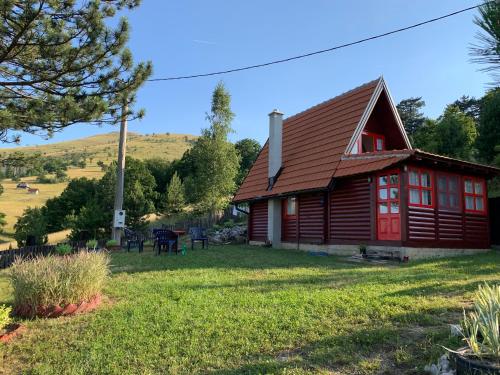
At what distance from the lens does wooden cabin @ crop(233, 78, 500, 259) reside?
12352mm

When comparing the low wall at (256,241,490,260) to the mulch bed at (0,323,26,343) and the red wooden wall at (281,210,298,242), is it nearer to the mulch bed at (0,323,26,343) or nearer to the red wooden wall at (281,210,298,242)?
the red wooden wall at (281,210,298,242)

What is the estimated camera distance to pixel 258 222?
19766 mm

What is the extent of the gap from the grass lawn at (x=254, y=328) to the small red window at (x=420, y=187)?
449cm

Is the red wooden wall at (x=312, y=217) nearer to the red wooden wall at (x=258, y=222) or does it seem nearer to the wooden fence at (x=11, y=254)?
the red wooden wall at (x=258, y=222)

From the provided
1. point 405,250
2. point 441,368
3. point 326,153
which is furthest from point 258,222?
point 441,368

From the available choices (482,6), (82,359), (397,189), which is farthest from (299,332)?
(397,189)

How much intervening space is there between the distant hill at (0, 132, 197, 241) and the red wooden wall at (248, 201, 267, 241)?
9989 mm

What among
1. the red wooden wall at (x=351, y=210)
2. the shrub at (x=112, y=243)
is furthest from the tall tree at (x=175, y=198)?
the red wooden wall at (x=351, y=210)

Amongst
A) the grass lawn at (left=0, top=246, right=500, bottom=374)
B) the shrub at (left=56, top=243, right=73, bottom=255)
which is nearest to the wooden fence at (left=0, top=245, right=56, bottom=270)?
the shrub at (left=56, top=243, right=73, bottom=255)

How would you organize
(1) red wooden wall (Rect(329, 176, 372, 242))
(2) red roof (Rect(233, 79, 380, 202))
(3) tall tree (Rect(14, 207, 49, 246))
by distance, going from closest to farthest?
(1) red wooden wall (Rect(329, 176, 372, 242)) → (2) red roof (Rect(233, 79, 380, 202)) → (3) tall tree (Rect(14, 207, 49, 246))

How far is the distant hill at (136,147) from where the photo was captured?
96.6 metres

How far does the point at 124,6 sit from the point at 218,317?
566cm

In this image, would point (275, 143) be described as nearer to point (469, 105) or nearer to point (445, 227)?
point (445, 227)

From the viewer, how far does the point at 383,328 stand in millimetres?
4746
